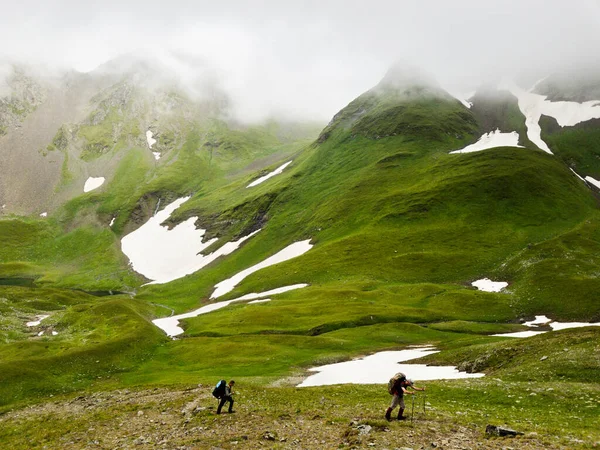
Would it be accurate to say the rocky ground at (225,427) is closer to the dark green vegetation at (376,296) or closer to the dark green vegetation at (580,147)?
the dark green vegetation at (376,296)

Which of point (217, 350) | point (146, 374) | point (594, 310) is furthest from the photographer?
point (594, 310)

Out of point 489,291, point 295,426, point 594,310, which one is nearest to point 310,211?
point 489,291

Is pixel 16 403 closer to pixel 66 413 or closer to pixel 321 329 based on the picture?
pixel 66 413

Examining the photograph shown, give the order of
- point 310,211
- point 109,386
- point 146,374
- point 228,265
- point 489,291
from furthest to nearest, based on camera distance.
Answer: point 310,211
point 228,265
point 489,291
point 146,374
point 109,386

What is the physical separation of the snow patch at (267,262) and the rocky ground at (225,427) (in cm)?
8902

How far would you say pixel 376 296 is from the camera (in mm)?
89688

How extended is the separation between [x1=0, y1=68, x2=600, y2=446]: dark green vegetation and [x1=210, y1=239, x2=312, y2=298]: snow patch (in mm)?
5225

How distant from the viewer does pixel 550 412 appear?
25.8 metres

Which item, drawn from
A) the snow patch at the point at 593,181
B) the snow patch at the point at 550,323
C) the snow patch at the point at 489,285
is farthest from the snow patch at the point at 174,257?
the snow patch at the point at 593,181

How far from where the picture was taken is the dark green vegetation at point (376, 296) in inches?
1454

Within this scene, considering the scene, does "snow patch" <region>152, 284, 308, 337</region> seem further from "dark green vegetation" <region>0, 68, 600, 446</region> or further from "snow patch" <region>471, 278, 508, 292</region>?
"snow patch" <region>471, 278, 508, 292</region>

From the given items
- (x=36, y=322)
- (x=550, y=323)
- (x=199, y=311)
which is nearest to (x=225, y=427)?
(x=550, y=323)

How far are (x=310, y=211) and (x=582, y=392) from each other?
472 feet

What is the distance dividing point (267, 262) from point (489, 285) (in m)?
70.5
